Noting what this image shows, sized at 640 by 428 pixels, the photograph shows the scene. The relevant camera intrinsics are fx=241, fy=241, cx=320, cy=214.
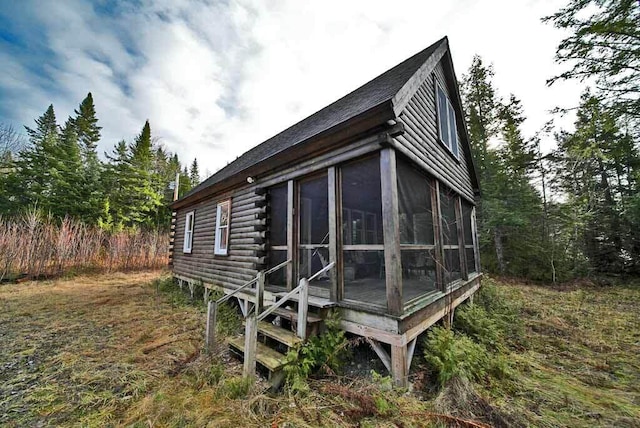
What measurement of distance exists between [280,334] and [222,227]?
4.52 meters

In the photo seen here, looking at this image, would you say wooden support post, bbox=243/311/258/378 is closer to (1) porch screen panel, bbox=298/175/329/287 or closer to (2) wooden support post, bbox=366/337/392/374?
(2) wooden support post, bbox=366/337/392/374

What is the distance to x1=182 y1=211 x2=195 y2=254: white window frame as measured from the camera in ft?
29.5

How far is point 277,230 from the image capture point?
17.6 ft

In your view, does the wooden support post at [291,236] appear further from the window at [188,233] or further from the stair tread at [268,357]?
the window at [188,233]

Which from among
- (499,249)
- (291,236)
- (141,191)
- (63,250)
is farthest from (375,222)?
(141,191)

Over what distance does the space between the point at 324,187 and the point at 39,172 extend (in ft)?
75.1

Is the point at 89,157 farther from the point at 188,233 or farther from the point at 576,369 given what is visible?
the point at 576,369

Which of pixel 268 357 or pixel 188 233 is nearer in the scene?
pixel 268 357

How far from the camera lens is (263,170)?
212 inches

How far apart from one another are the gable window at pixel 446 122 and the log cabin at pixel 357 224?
0.19 feet

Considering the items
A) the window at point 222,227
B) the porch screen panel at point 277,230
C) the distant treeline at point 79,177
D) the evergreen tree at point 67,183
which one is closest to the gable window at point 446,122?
the porch screen panel at point 277,230

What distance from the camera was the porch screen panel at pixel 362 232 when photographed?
4000 millimetres

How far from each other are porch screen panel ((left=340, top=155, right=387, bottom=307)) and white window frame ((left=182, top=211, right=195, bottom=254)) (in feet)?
19.8

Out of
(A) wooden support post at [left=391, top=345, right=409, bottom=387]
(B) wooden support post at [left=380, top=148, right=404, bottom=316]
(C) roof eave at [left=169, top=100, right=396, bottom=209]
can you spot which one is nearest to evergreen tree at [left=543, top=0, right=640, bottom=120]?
(C) roof eave at [left=169, top=100, right=396, bottom=209]
